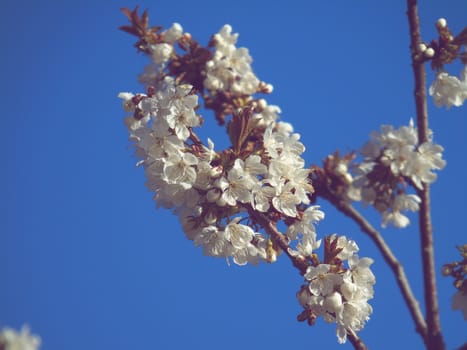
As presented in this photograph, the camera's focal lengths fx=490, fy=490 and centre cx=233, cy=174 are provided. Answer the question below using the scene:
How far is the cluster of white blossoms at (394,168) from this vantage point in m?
4.29

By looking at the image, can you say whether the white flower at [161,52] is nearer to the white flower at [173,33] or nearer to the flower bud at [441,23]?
the white flower at [173,33]

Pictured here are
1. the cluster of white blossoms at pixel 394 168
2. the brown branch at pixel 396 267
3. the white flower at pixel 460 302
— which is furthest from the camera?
the cluster of white blossoms at pixel 394 168

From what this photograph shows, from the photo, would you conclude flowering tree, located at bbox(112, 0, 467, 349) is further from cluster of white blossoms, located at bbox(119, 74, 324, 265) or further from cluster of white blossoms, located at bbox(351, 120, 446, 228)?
cluster of white blossoms, located at bbox(351, 120, 446, 228)

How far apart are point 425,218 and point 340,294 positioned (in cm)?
102

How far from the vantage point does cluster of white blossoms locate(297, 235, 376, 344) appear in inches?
115

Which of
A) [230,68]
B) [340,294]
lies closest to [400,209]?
[340,294]

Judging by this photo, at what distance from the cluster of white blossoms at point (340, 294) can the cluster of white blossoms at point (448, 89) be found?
2.12m

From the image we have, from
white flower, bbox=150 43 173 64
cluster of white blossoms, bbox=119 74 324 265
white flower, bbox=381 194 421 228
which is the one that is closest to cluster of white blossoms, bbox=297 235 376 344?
cluster of white blossoms, bbox=119 74 324 265

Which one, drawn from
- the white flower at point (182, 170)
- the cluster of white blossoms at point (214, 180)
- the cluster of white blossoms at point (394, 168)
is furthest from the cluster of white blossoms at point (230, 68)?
the white flower at point (182, 170)

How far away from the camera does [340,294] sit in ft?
9.71

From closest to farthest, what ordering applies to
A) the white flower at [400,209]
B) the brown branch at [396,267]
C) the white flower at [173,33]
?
the brown branch at [396,267], the white flower at [400,209], the white flower at [173,33]

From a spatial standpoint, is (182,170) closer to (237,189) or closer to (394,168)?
(237,189)

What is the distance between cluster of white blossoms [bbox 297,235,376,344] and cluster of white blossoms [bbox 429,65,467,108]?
212 cm

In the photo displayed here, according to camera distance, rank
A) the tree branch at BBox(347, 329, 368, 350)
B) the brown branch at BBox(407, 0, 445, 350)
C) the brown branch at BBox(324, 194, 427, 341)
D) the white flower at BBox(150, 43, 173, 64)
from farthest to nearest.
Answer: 1. the white flower at BBox(150, 43, 173, 64)
2. the brown branch at BBox(324, 194, 427, 341)
3. the brown branch at BBox(407, 0, 445, 350)
4. the tree branch at BBox(347, 329, 368, 350)
